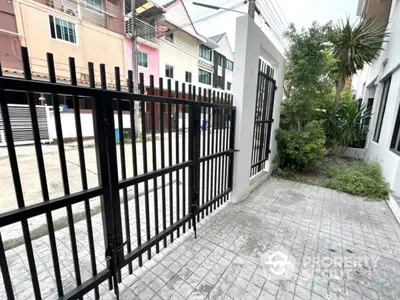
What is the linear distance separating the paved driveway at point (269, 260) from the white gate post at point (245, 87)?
2.02 feet

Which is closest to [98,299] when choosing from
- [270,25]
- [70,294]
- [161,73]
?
[70,294]

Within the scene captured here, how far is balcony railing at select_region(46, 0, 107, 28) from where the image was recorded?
27.0ft

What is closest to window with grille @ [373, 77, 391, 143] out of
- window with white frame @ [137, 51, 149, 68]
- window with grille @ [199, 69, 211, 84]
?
window with white frame @ [137, 51, 149, 68]

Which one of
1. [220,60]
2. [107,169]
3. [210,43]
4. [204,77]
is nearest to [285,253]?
[107,169]

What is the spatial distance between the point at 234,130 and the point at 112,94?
2067 millimetres

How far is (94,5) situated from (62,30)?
216 centimetres

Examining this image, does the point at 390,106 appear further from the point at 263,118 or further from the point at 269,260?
the point at 269,260

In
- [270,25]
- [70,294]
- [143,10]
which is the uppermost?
[143,10]

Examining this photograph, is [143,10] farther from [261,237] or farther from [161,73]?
[261,237]

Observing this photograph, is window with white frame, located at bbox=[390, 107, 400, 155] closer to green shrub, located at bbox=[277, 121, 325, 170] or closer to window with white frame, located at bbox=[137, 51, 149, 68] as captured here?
green shrub, located at bbox=[277, 121, 325, 170]

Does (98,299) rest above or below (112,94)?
below

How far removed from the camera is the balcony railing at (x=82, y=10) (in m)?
8.22

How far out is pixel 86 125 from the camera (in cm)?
809

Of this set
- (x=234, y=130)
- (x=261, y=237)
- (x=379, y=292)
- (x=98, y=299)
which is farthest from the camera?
(x=234, y=130)
